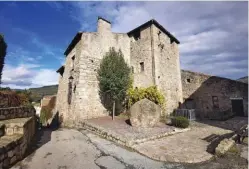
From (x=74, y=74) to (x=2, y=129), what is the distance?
9405 millimetres

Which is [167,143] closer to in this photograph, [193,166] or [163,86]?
[193,166]

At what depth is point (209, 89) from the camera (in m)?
18.6

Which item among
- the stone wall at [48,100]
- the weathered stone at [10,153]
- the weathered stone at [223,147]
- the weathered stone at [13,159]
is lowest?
the weathered stone at [223,147]

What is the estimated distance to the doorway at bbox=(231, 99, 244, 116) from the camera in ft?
56.4

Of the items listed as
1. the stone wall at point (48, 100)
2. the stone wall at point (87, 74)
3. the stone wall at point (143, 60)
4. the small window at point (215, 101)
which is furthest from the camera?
the stone wall at point (48, 100)

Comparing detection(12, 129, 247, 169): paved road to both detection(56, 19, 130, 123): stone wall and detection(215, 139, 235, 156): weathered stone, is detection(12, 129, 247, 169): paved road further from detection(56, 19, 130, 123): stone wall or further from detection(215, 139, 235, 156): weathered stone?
detection(56, 19, 130, 123): stone wall

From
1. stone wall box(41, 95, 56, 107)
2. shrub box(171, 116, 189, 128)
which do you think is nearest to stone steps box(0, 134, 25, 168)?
shrub box(171, 116, 189, 128)

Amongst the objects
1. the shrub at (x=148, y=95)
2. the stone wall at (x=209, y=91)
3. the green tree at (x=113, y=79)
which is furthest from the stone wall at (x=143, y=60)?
the stone wall at (x=209, y=91)

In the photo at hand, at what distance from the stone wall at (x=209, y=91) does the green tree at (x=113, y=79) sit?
376 inches

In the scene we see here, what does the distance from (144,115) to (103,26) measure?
952 cm

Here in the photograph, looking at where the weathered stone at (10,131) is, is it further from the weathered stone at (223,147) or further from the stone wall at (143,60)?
the stone wall at (143,60)

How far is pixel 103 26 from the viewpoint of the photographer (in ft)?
50.5

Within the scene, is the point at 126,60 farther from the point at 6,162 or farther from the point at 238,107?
the point at 6,162

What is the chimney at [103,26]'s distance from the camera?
15177 millimetres
